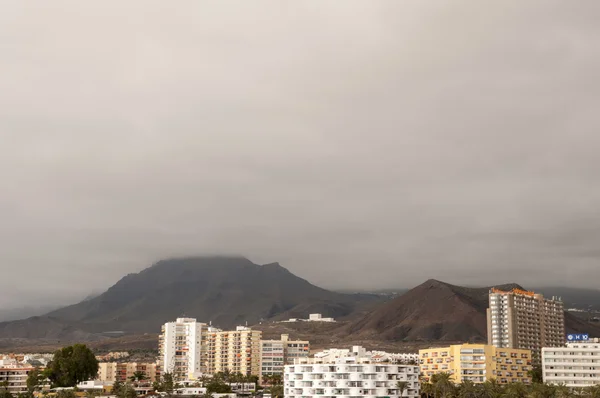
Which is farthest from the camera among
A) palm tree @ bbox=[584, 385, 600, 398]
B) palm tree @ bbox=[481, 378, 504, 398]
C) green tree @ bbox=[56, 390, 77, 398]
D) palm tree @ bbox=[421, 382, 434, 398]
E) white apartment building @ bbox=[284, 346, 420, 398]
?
green tree @ bbox=[56, 390, 77, 398]

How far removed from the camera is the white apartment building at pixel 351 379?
176375 mm

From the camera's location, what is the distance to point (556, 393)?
526 feet

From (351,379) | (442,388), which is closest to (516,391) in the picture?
(442,388)

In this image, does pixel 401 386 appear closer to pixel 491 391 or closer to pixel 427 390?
pixel 427 390

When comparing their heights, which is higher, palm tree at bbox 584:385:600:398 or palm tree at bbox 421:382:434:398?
palm tree at bbox 584:385:600:398

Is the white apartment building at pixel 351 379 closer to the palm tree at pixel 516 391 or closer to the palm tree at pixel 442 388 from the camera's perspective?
the palm tree at pixel 442 388

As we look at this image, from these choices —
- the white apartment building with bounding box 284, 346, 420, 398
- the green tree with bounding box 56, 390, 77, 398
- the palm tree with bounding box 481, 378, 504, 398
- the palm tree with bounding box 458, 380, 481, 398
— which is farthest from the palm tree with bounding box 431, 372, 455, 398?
the green tree with bounding box 56, 390, 77, 398

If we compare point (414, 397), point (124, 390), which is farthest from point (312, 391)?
point (124, 390)

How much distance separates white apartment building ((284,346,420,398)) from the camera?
176 meters

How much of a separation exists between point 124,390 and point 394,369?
70146 mm

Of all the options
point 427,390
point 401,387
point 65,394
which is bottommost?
point 65,394

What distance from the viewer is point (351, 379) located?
176625 millimetres

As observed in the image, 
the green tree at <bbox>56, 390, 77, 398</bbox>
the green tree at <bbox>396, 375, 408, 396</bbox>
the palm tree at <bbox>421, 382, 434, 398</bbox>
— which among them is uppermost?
the green tree at <bbox>396, 375, 408, 396</bbox>

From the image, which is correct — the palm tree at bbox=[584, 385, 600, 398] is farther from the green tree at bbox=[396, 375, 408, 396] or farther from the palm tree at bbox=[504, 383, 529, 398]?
the green tree at bbox=[396, 375, 408, 396]
